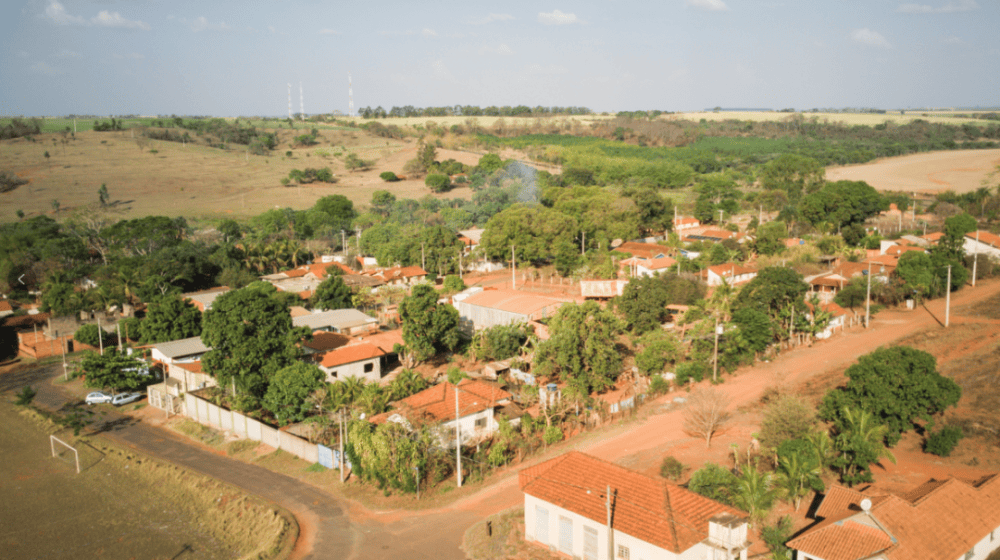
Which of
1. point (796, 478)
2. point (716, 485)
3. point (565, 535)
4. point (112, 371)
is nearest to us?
point (565, 535)

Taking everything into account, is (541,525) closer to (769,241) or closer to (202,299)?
(202,299)

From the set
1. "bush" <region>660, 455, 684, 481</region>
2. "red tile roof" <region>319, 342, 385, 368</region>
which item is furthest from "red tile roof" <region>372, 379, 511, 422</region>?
"bush" <region>660, 455, 684, 481</region>

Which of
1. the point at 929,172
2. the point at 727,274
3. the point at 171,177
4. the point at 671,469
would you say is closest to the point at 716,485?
the point at 671,469

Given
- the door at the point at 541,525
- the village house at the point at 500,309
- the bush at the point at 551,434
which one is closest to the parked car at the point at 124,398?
the village house at the point at 500,309

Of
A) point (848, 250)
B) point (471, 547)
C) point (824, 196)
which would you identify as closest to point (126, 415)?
point (471, 547)

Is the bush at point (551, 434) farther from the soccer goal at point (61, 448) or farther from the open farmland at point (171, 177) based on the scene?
the open farmland at point (171, 177)

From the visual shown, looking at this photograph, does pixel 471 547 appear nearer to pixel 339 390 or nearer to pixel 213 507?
pixel 213 507
